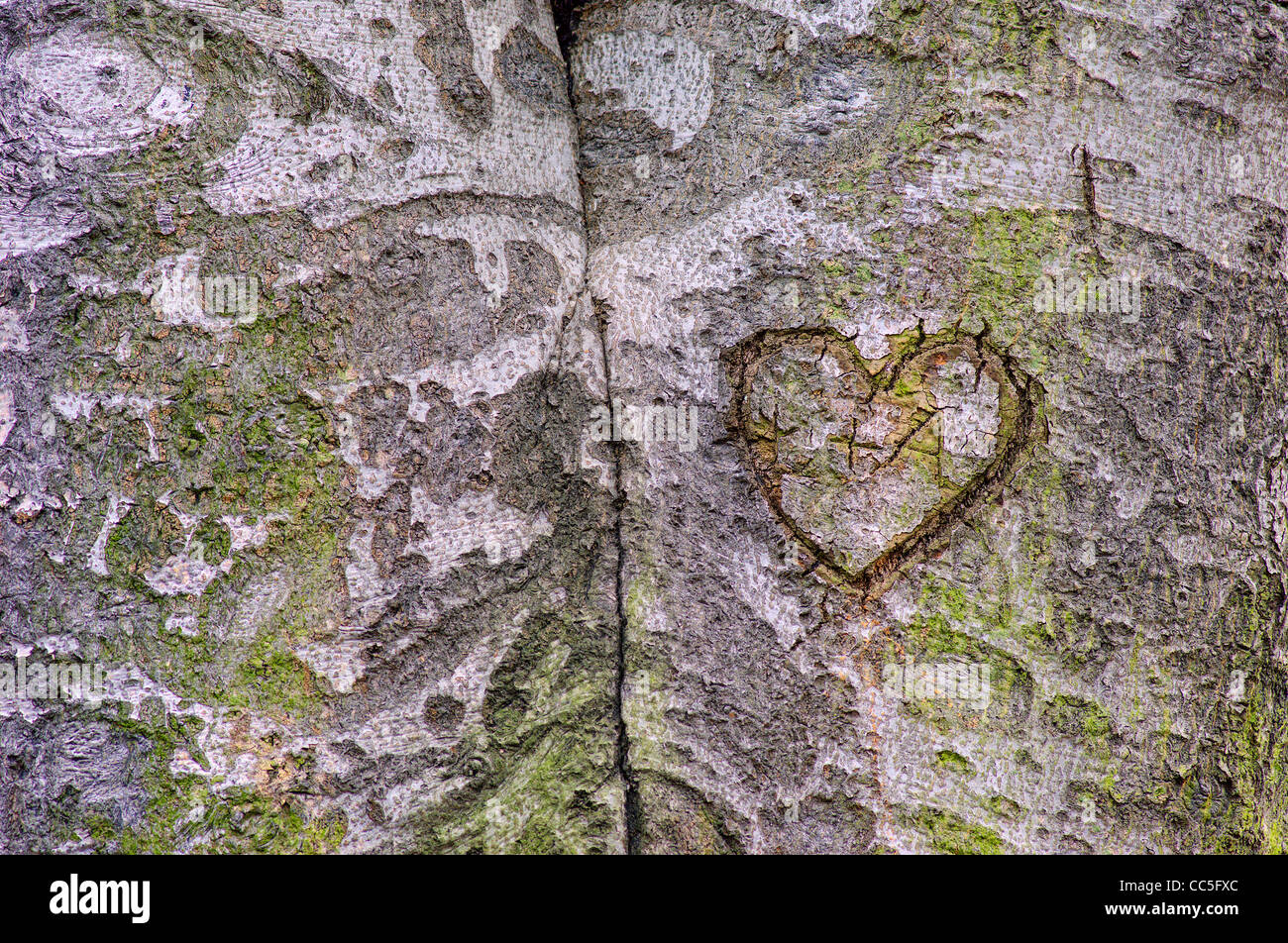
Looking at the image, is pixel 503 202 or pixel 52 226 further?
pixel 503 202

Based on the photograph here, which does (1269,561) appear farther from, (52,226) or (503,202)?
(52,226)

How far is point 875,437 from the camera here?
949mm

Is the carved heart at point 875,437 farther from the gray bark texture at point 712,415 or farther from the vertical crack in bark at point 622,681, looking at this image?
the vertical crack in bark at point 622,681

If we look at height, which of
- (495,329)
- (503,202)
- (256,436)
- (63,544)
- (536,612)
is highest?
(503,202)

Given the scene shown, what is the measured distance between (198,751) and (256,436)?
36 cm

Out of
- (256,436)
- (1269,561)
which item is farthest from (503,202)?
(1269,561)

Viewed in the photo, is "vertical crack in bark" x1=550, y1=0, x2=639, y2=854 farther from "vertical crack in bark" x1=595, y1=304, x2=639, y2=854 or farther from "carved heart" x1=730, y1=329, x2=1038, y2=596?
"carved heart" x1=730, y1=329, x2=1038, y2=596

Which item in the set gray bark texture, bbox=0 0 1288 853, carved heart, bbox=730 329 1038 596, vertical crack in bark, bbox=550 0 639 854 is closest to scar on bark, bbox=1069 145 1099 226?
gray bark texture, bbox=0 0 1288 853

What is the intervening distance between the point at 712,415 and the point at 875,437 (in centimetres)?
20

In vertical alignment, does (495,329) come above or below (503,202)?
below

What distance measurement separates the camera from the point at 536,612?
1.04 metres

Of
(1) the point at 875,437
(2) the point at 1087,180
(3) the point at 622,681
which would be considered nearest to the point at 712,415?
(1) the point at 875,437

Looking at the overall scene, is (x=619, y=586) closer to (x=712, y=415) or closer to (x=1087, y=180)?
(x=712, y=415)

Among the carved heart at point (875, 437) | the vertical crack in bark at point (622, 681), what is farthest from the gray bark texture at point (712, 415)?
the vertical crack in bark at point (622, 681)
